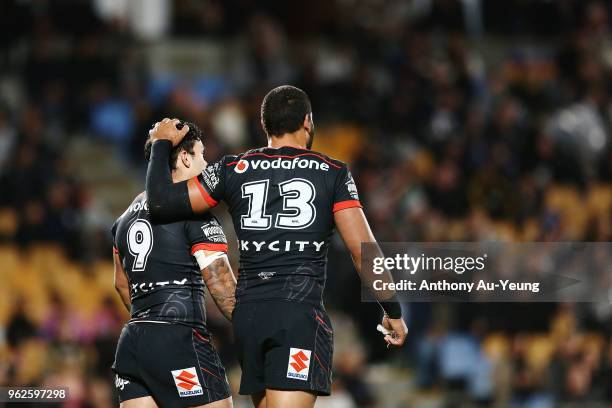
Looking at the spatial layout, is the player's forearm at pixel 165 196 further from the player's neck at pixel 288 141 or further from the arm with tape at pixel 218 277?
→ the player's neck at pixel 288 141

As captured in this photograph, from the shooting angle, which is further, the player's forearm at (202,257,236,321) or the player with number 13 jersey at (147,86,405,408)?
the player's forearm at (202,257,236,321)

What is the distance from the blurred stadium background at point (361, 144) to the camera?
12914 mm

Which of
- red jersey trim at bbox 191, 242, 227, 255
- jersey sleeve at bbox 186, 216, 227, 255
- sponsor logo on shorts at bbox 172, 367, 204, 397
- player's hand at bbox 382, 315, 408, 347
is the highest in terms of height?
jersey sleeve at bbox 186, 216, 227, 255

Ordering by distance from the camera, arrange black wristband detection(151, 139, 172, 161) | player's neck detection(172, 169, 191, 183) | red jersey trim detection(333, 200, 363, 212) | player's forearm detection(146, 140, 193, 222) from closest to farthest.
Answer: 1. red jersey trim detection(333, 200, 363, 212)
2. player's forearm detection(146, 140, 193, 222)
3. black wristband detection(151, 139, 172, 161)
4. player's neck detection(172, 169, 191, 183)

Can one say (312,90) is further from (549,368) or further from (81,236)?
(549,368)

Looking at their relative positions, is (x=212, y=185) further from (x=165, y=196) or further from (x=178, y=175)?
(x=178, y=175)

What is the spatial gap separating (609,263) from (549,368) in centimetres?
359

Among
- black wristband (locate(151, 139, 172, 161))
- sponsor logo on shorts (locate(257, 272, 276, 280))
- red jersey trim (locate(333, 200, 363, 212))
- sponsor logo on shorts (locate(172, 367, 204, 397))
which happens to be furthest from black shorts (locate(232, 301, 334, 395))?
black wristband (locate(151, 139, 172, 161))

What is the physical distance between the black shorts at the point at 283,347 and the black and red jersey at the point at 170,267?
330mm

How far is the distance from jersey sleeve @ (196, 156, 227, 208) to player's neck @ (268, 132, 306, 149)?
1.00 feet

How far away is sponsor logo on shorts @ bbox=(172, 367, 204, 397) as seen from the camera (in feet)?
20.0

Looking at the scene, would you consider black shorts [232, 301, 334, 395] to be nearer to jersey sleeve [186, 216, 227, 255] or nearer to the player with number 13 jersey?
the player with number 13 jersey

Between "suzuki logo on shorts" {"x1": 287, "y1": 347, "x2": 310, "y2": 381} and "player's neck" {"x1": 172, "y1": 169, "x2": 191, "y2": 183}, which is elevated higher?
"player's neck" {"x1": 172, "y1": 169, "x2": 191, "y2": 183}

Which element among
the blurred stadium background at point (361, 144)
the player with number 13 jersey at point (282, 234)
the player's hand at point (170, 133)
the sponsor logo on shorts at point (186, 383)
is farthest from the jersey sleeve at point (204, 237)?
the blurred stadium background at point (361, 144)
